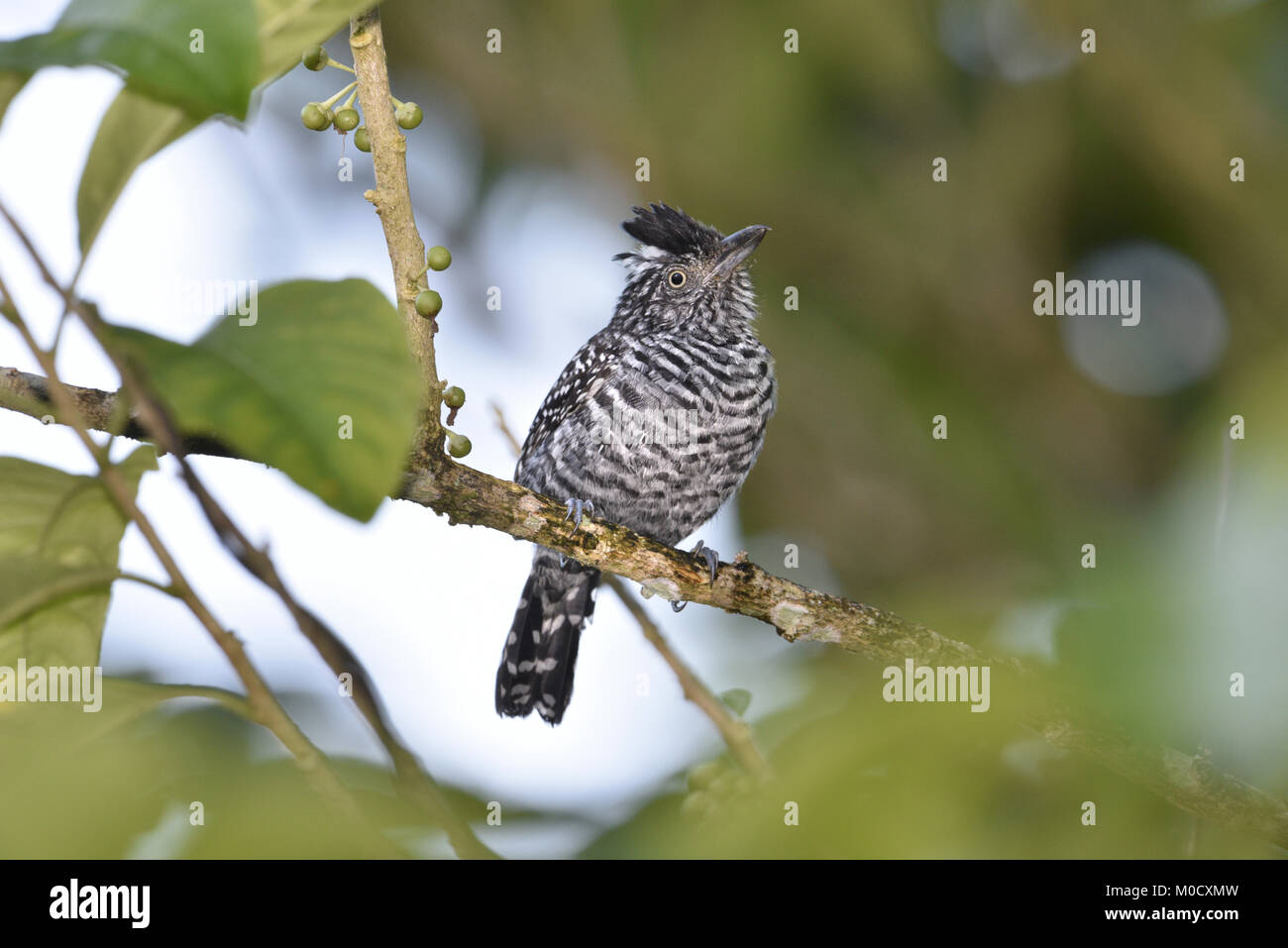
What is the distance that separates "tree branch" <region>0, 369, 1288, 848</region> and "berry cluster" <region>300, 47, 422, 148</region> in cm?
49

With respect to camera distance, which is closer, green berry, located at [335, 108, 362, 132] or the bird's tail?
green berry, located at [335, 108, 362, 132]

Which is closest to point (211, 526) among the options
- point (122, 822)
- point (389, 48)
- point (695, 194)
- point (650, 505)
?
point (122, 822)

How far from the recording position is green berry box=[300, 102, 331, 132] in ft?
5.56

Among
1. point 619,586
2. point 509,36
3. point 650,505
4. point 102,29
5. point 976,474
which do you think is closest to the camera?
point 102,29

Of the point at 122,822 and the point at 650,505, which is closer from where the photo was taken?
the point at 122,822

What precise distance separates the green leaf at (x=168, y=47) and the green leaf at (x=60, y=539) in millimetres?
526

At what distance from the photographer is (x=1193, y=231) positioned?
4.75 meters

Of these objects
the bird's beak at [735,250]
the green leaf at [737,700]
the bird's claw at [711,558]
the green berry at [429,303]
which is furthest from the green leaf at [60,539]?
the bird's beak at [735,250]

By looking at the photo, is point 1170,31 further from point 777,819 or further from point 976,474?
point 777,819

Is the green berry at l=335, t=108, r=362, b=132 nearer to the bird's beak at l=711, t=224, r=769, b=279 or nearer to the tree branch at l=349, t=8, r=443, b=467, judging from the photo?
the tree branch at l=349, t=8, r=443, b=467

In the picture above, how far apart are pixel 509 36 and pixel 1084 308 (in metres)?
2.78

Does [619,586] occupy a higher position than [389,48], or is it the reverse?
[389,48]

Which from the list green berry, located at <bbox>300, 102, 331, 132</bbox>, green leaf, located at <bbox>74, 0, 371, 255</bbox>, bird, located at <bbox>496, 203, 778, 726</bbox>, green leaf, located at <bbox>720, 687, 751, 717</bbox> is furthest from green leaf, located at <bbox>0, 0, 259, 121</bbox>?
bird, located at <bbox>496, 203, 778, 726</bbox>

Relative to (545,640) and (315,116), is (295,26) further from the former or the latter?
(545,640)
